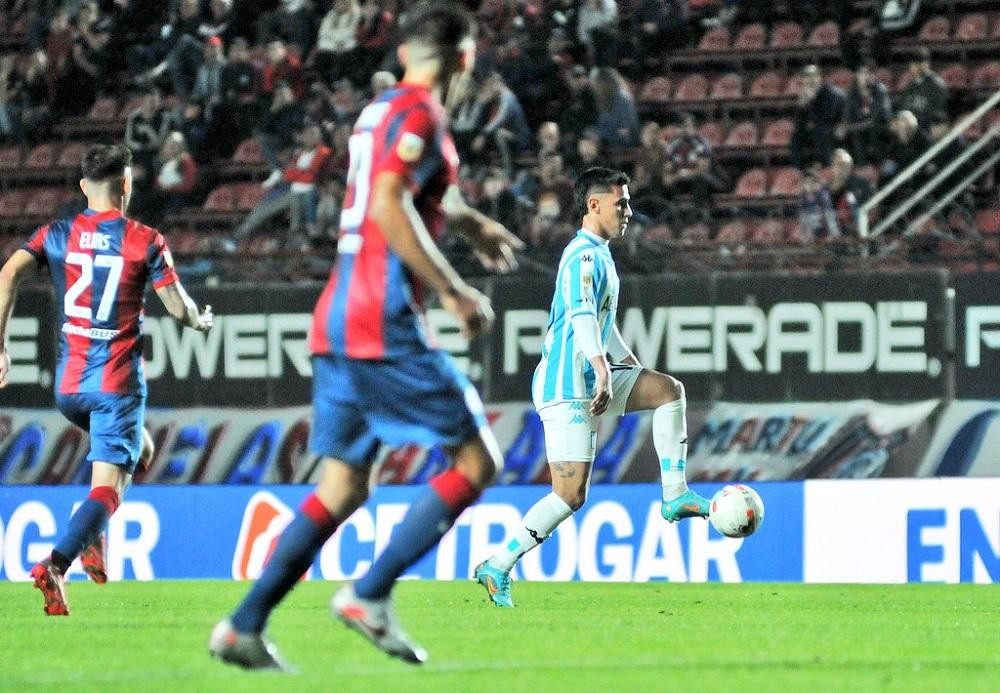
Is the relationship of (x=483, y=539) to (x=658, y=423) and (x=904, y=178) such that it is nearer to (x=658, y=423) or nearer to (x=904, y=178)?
(x=658, y=423)

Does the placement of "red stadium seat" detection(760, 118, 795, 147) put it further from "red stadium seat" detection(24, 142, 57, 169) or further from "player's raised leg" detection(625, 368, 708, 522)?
"player's raised leg" detection(625, 368, 708, 522)

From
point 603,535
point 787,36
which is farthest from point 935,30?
point 603,535

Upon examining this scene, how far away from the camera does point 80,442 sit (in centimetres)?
1488

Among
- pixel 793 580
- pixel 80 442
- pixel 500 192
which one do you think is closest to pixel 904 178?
pixel 500 192

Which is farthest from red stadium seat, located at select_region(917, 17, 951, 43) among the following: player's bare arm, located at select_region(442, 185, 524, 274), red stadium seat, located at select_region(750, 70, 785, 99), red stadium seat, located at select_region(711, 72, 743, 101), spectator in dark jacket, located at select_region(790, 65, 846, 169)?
player's bare arm, located at select_region(442, 185, 524, 274)

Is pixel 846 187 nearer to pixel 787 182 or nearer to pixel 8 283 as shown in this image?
pixel 787 182

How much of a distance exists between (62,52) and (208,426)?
8057 mm

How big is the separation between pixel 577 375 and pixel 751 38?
403 inches

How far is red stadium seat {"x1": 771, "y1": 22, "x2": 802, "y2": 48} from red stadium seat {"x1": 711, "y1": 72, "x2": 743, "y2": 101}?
1.65 ft

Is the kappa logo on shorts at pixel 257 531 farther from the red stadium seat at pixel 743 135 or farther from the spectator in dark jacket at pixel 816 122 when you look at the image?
the red stadium seat at pixel 743 135

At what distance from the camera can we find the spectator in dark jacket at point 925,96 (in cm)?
1661

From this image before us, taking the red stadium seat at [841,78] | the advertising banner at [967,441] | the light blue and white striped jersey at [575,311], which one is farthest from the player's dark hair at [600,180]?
the red stadium seat at [841,78]

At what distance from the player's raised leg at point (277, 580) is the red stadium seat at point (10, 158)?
15.9 metres

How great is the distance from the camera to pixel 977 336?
43.3ft
